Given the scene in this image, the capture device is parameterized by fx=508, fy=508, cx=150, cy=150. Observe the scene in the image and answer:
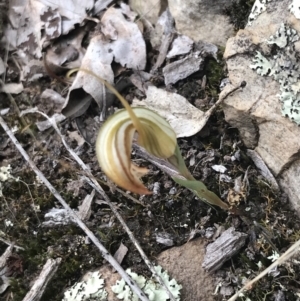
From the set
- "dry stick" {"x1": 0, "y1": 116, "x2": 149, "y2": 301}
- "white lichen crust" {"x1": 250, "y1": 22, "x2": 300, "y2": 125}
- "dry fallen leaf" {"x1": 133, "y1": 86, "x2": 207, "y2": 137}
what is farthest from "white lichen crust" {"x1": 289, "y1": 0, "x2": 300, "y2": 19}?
"dry stick" {"x1": 0, "y1": 116, "x2": 149, "y2": 301}

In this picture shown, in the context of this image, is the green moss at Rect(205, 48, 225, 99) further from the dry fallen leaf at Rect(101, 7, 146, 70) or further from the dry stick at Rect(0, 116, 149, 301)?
the dry stick at Rect(0, 116, 149, 301)

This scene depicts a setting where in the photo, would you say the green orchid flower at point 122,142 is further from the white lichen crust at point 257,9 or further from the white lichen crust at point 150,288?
the white lichen crust at point 257,9

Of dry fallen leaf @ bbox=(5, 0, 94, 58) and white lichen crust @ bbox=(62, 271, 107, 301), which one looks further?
dry fallen leaf @ bbox=(5, 0, 94, 58)

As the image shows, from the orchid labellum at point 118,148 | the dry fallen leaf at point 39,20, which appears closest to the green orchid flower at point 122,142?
the orchid labellum at point 118,148

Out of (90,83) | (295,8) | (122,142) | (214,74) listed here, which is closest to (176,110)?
(214,74)

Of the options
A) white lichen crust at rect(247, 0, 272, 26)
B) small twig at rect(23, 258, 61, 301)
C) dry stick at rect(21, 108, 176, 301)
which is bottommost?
small twig at rect(23, 258, 61, 301)

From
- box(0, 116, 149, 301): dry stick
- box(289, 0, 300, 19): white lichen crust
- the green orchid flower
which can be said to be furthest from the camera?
box(289, 0, 300, 19): white lichen crust

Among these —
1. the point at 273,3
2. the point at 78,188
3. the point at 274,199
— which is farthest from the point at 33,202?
the point at 273,3

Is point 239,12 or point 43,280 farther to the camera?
point 239,12

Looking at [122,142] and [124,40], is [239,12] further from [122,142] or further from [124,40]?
[122,142]
